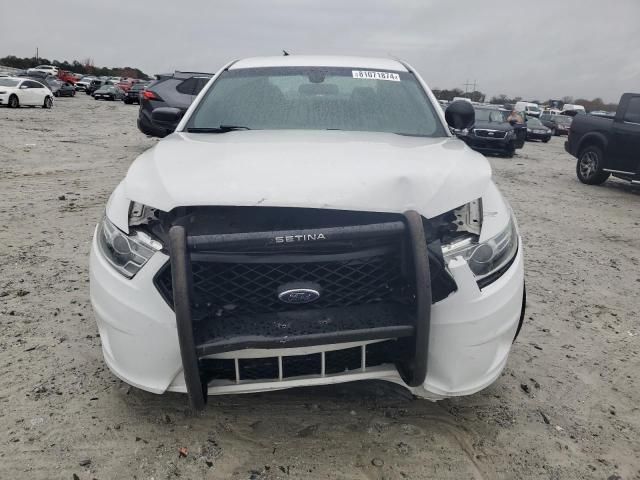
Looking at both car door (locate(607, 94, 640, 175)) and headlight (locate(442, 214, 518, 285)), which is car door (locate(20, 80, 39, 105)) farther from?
headlight (locate(442, 214, 518, 285))

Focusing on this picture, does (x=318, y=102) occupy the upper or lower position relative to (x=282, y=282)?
upper

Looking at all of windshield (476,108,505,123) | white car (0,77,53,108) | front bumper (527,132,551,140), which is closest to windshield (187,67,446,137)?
windshield (476,108,505,123)

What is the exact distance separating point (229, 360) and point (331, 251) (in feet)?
1.91

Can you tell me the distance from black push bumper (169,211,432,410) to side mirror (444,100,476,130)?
199 cm

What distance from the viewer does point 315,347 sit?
2.03 metres

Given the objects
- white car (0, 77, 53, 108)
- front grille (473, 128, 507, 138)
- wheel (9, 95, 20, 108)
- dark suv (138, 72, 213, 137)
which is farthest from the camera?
wheel (9, 95, 20, 108)

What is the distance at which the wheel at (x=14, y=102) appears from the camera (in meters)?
24.2

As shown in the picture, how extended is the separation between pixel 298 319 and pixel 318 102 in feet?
6.20

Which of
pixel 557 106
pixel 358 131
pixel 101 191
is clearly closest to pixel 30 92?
pixel 101 191

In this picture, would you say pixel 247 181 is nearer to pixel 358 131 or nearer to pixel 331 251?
pixel 331 251

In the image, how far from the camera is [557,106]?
76.1 metres

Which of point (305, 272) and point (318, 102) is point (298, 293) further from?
point (318, 102)

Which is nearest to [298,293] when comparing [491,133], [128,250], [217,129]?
[128,250]

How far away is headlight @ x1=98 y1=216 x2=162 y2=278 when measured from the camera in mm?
2139
